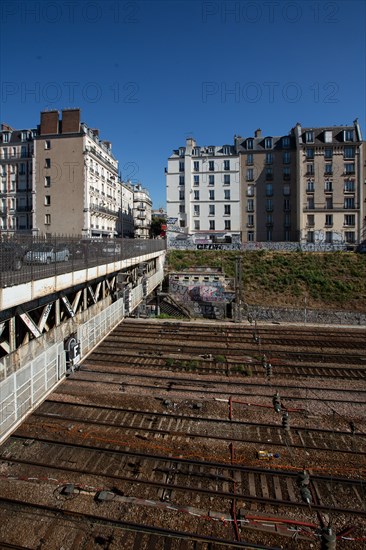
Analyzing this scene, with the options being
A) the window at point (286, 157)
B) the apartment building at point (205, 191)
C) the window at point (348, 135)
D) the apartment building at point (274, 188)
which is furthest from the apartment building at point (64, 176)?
the window at point (348, 135)

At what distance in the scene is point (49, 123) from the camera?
137ft

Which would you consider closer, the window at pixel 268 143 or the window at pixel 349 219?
the window at pixel 349 219

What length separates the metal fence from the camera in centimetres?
729

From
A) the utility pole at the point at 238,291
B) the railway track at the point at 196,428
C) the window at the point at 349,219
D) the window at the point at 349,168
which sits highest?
the window at the point at 349,168

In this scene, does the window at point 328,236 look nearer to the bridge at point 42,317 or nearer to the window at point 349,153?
the window at point 349,153

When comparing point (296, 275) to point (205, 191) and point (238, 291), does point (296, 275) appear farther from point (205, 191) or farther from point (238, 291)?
point (205, 191)

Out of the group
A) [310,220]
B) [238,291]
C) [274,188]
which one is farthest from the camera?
[274,188]

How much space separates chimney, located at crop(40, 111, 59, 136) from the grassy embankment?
2105 cm

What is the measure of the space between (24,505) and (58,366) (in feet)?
10.9

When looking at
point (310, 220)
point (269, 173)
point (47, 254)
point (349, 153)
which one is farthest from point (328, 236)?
point (47, 254)

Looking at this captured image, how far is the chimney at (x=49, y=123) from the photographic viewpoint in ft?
137

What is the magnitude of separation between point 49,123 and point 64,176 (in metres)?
6.90

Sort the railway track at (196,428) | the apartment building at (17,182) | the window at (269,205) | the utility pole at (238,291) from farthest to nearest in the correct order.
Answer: the window at (269,205) < the apartment building at (17,182) < the utility pole at (238,291) < the railway track at (196,428)

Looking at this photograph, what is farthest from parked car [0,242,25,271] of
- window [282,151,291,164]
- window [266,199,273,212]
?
window [282,151,291,164]
